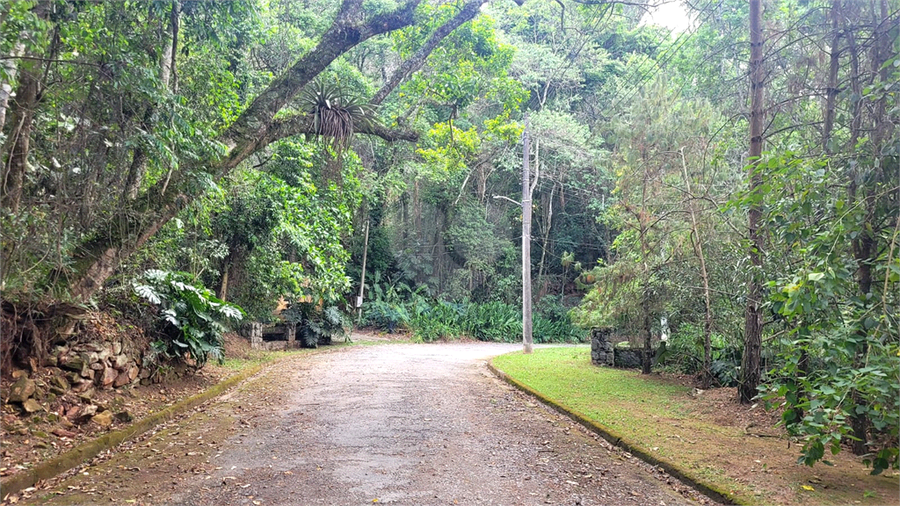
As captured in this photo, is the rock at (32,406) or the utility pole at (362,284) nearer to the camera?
the rock at (32,406)

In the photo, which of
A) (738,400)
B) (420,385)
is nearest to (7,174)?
(420,385)

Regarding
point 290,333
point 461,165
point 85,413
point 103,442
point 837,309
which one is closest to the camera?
point 837,309

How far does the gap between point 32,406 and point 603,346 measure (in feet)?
38.4

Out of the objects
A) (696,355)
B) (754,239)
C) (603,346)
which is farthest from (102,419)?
(603,346)

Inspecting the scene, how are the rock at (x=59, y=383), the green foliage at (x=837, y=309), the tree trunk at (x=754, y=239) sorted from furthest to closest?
the tree trunk at (x=754, y=239), the rock at (x=59, y=383), the green foliage at (x=837, y=309)

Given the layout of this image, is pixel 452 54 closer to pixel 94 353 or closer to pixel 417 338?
pixel 94 353

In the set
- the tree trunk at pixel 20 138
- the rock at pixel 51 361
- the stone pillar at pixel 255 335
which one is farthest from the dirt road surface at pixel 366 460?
the stone pillar at pixel 255 335

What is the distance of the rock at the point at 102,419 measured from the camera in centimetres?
641

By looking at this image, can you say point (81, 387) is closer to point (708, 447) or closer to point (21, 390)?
point (21, 390)

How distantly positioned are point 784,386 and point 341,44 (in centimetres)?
714

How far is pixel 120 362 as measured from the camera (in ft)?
25.8

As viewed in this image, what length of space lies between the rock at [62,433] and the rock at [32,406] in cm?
31

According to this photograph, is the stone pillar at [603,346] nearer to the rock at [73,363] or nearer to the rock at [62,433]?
the rock at [73,363]

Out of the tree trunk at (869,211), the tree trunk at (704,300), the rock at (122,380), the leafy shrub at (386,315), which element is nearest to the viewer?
the tree trunk at (869,211)
